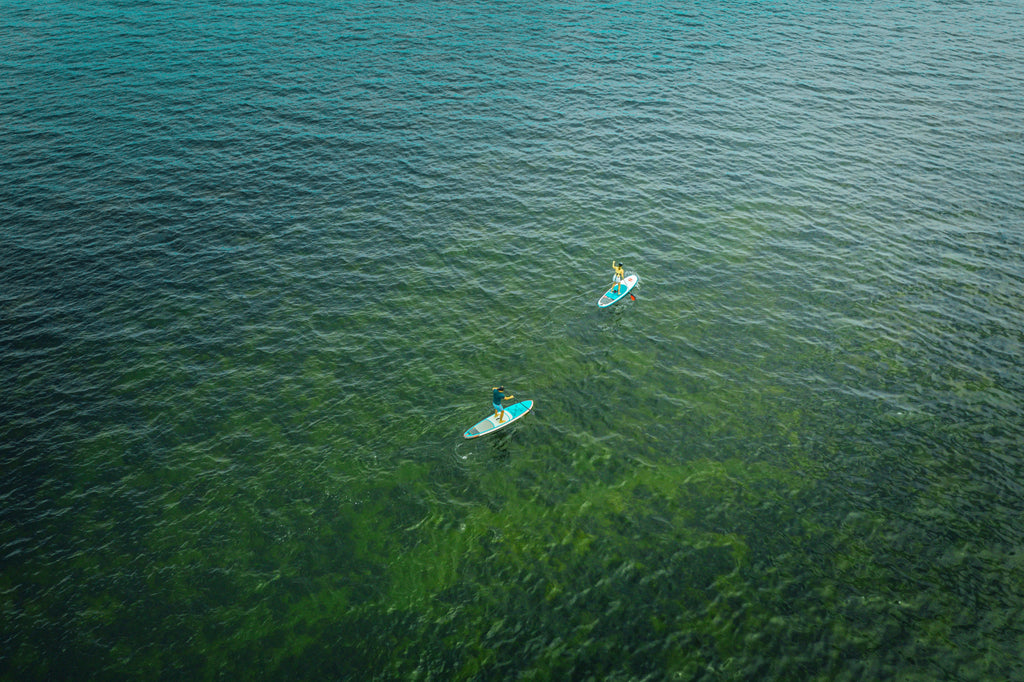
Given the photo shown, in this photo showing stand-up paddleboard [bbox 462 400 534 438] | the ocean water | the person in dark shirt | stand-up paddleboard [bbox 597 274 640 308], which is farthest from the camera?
stand-up paddleboard [bbox 597 274 640 308]

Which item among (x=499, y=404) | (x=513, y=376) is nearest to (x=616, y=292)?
(x=513, y=376)

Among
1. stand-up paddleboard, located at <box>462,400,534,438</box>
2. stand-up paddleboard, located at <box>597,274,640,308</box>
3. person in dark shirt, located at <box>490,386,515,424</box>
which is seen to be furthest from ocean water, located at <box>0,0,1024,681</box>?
person in dark shirt, located at <box>490,386,515,424</box>

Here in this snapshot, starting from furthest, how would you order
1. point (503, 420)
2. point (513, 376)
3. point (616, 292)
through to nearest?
1. point (616, 292)
2. point (513, 376)
3. point (503, 420)

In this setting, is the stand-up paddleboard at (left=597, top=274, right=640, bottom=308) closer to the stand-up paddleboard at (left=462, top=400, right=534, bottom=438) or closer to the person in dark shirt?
the stand-up paddleboard at (left=462, top=400, right=534, bottom=438)

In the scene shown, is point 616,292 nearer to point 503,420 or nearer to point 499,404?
point 499,404

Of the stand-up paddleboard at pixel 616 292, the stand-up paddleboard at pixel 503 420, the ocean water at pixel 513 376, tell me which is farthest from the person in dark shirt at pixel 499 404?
the stand-up paddleboard at pixel 616 292

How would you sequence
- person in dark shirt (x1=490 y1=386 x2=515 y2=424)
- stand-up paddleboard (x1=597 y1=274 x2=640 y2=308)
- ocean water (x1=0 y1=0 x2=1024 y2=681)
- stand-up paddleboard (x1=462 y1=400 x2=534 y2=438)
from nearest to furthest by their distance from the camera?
ocean water (x1=0 y1=0 x2=1024 y2=681) < person in dark shirt (x1=490 y1=386 x2=515 y2=424) < stand-up paddleboard (x1=462 y1=400 x2=534 y2=438) < stand-up paddleboard (x1=597 y1=274 x2=640 y2=308)

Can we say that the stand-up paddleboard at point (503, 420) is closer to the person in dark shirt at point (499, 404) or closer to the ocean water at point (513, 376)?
the person in dark shirt at point (499, 404)
